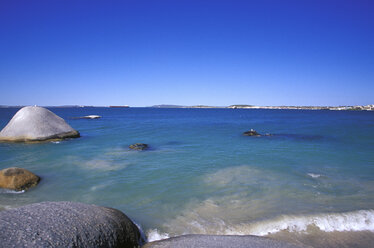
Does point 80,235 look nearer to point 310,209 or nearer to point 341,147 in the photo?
point 310,209

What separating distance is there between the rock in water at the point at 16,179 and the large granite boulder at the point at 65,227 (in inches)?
208

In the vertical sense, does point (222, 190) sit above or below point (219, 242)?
below

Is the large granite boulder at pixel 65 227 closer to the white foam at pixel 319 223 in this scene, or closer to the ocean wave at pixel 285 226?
the ocean wave at pixel 285 226

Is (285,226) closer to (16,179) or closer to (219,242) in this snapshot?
(219,242)

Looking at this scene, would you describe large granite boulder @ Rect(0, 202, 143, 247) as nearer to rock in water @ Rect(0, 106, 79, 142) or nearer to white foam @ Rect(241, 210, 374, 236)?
white foam @ Rect(241, 210, 374, 236)

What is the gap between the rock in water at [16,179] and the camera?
8.13 metres

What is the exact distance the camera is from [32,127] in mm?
19203

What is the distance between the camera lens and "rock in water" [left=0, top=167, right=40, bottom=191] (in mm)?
8133

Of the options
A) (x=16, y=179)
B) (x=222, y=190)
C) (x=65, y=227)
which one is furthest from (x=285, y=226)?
(x=16, y=179)

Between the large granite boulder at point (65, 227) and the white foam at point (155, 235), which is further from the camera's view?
the white foam at point (155, 235)

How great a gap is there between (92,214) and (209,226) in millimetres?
3235

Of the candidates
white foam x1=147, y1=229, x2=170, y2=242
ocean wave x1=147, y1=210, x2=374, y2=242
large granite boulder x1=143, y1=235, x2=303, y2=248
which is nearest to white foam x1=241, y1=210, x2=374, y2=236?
ocean wave x1=147, y1=210, x2=374, y2=242

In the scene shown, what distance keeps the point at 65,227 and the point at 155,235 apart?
2.60 meters

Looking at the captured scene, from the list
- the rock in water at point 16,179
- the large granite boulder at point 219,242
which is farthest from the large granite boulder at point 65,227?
the rock in water at point 16,179
